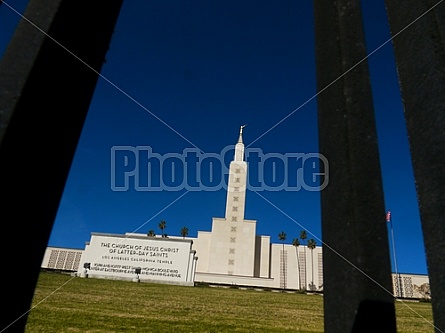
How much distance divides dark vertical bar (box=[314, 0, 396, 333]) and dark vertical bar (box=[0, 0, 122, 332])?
128cm

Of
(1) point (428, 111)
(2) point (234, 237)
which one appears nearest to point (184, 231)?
(2) point (234, 237)

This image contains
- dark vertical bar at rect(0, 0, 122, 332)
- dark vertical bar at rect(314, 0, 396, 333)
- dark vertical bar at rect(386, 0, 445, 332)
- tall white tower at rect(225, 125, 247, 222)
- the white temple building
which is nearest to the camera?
dark vertical bar at rect(0, 0, 122, 332)

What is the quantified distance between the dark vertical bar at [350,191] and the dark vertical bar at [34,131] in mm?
1275

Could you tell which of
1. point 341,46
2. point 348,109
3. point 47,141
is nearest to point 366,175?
point 348,109

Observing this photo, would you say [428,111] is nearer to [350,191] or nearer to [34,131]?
[350,191]

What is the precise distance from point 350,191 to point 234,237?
6093 cm

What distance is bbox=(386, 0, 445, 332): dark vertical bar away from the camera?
5.16 ft

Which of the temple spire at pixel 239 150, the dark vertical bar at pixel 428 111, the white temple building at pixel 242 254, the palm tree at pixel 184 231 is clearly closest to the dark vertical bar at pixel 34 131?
the dark vertical bar at pixel 428 111

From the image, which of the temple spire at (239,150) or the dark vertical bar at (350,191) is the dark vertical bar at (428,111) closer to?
the dark vertical bar at (350,191)

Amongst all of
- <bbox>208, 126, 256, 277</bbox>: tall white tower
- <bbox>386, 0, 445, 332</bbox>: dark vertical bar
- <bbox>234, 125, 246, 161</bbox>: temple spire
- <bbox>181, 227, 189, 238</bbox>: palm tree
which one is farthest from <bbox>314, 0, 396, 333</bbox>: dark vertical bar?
<bbox>181, 227, 189, 238</bbox>: palm tree

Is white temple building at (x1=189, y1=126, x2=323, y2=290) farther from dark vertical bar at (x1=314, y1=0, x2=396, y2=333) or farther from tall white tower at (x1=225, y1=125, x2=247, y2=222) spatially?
dark vertical bar at (x1=314, y1=0, x2=396, y2=333)

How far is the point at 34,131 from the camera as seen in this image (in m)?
1.25

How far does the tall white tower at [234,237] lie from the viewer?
59.1 metres

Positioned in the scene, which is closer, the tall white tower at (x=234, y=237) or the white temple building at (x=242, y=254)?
the white temple building at (x=242, y=254)
